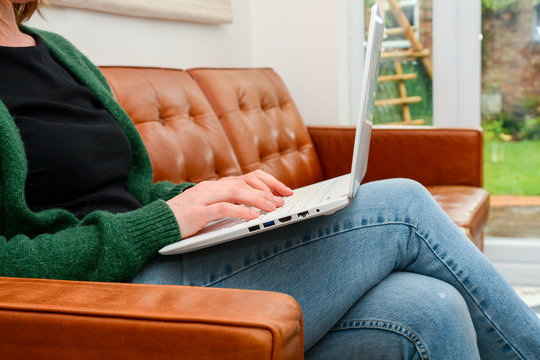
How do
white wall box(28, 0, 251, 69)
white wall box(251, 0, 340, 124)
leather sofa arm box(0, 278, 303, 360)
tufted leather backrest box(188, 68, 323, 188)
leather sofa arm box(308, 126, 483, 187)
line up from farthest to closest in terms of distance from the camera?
white wall box(251, 0, 340, 124) < leather sofa arm box(308, 126, 483, 187) < tufted leather backrest box(188, 68, 323, 188) < white wall box(28, 0, 251, 69) < leather sofa arm box(0, 278, 303, 360)

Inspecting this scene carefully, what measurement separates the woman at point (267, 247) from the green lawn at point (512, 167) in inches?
74.9

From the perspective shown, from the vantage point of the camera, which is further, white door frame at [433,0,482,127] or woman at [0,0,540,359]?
white door frame at [433,0,482,127]

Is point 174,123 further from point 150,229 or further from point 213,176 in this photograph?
point 150,229

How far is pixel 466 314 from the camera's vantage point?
1002 mm

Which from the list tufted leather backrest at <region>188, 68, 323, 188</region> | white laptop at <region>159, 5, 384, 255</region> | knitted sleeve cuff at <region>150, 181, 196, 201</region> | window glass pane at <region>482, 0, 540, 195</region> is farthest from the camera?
window glass pane at <region>482, 0, 540, 195</region>

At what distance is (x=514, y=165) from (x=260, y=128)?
1.22 metres

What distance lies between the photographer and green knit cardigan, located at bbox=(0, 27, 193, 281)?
87 centimetres

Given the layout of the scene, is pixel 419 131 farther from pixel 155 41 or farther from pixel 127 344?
pixel 127 344

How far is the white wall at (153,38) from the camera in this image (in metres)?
1.88

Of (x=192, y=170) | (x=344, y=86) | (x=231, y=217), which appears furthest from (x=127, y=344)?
(x=344, y=86)

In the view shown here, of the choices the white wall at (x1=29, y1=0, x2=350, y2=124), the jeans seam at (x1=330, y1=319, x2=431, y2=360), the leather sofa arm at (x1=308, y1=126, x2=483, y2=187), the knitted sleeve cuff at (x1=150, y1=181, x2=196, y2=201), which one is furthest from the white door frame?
the jeans seam at (x1=330, y1=319, x2=431, y2=360)

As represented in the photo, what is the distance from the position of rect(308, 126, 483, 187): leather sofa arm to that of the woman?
131cm

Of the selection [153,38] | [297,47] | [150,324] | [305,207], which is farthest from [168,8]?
[150,324]

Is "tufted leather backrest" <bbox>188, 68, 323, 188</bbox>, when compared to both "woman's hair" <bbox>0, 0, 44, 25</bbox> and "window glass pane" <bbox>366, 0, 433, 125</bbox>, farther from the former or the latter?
"woman's hair" <bbox>0, 0, 44, 25</bbox>
